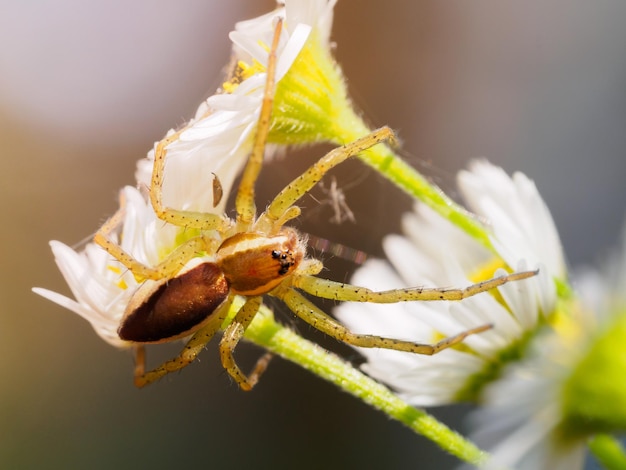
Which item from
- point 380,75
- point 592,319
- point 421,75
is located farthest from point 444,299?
point 421,75

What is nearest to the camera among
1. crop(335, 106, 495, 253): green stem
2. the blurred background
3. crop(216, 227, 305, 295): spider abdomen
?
crop(335, 106, 495, 253): green stem

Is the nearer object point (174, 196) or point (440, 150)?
point (174, 196)

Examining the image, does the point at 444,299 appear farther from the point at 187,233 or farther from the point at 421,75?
the point at 421,75

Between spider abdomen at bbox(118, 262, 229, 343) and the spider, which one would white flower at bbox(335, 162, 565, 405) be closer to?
the spider

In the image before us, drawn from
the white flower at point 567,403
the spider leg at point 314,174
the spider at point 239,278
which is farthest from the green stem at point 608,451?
the spider leg at point 314,174

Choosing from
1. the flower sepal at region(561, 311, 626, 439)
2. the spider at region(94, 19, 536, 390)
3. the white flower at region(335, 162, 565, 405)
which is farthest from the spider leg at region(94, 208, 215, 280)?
the flower sepal at region(561, 311, 626, 439)

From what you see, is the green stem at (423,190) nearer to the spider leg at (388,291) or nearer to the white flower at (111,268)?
the spider leg at (388,291)
